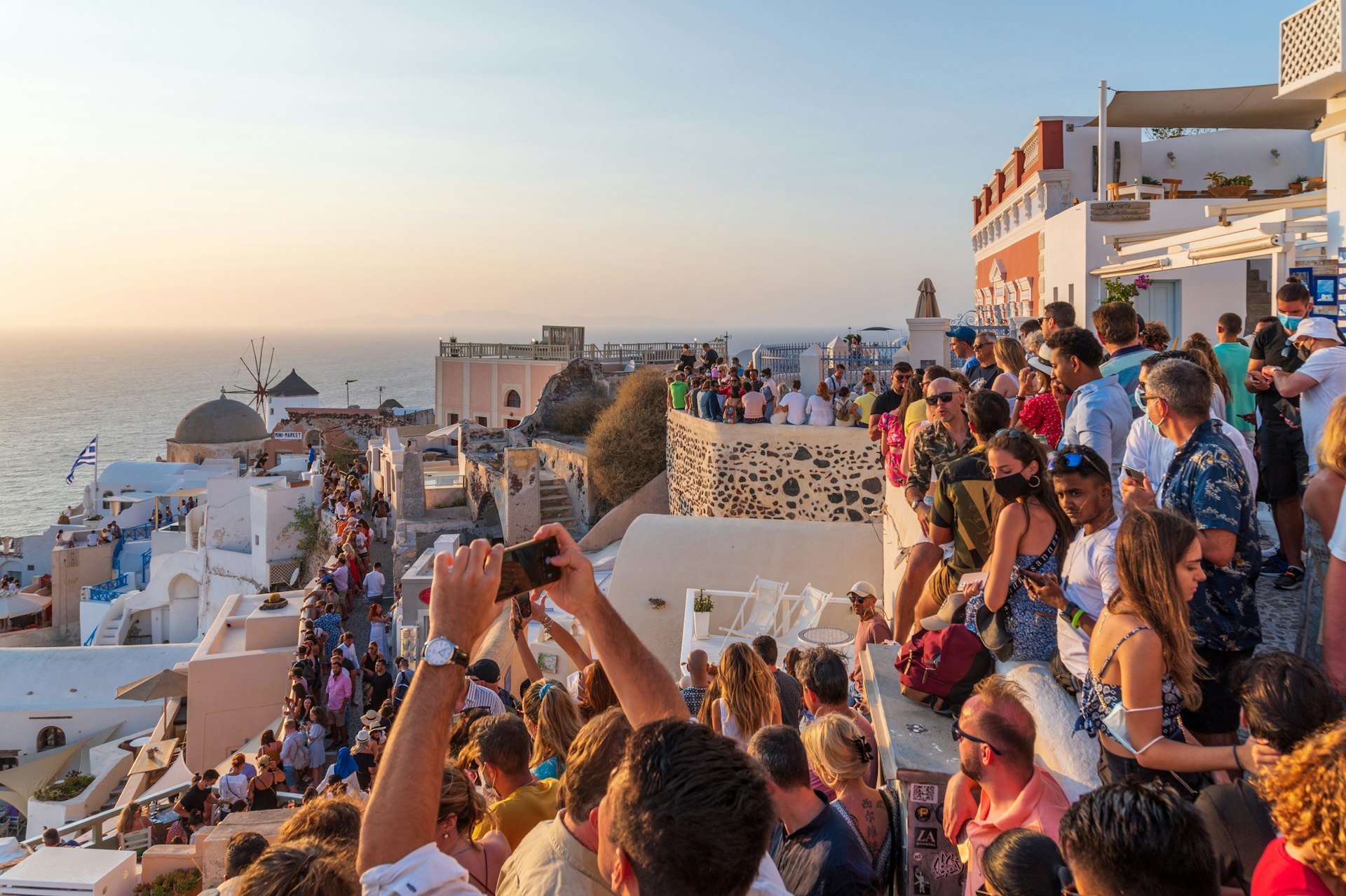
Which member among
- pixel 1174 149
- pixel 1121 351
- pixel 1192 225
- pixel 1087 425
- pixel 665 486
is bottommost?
pixel 665 486

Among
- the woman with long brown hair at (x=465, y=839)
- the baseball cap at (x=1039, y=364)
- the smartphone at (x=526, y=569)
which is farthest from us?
the baseball cap at (x=1039, y=364)

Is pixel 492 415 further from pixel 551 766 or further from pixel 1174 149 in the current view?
pixel 551 766

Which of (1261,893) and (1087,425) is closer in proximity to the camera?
(1261,893)

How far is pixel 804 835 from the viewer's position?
262 centimetres

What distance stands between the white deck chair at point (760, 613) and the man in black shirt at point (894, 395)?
6.52ft

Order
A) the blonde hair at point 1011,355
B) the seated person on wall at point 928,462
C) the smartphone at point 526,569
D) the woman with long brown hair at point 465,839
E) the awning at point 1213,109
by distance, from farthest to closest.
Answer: the awning at point 1213,109, the blonde hair at point 1011,355, the seated person on wall at point 928,462, the woman with long brown hair at point 465,839, the smartphone at point 526,569

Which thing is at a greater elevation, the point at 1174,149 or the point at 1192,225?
the point at 1174,149

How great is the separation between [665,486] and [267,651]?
775 cm

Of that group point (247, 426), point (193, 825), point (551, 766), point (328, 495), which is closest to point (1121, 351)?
point (551, 766)

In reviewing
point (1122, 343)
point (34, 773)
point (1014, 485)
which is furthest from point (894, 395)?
point (34, 773)

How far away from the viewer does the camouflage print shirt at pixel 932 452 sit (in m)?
5.43

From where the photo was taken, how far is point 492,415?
1570 inches

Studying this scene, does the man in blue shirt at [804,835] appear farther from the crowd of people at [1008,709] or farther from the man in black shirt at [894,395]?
the man in black shirt at [894,395]

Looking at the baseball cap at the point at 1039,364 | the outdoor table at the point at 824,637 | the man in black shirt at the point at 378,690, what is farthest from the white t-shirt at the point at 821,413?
the man in black shirt at the point at 378,690
